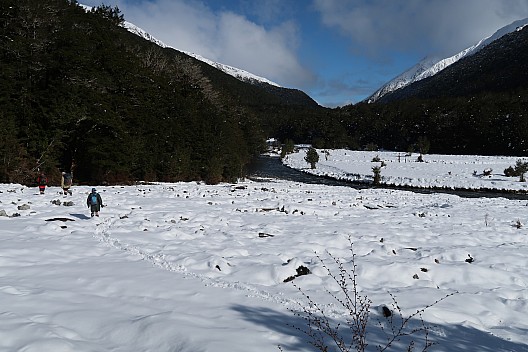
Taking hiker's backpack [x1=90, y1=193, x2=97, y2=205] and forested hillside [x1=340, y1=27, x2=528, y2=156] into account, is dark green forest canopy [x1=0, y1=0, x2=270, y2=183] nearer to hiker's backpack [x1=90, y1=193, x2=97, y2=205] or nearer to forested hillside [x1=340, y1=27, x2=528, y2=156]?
hiker's backpack [x1=90, y1=193, x2=97, y2=205]

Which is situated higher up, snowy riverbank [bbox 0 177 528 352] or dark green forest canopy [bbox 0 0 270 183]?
dark green forest canopy [bbox 0 0 270 183]

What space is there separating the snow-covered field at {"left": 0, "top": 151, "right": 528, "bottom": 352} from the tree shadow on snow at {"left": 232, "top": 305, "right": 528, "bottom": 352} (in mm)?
28

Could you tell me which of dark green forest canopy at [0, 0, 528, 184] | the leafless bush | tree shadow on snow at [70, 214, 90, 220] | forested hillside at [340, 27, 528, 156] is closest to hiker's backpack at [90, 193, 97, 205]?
tree shadow on snow at [70, 214, 90, 220]

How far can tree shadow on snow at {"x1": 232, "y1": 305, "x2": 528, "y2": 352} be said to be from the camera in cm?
459

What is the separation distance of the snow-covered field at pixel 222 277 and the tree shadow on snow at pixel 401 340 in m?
0.03

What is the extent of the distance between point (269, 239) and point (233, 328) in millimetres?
5982

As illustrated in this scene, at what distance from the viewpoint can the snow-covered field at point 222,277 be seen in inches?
176

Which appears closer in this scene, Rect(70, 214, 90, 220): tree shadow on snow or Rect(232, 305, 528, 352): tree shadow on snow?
Rect(232, 305, 528, 352): tree shadow on snow

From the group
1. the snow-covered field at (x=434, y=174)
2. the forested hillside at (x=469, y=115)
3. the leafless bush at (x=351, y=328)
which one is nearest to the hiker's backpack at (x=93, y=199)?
the leafless bush at (x=351, y=328)

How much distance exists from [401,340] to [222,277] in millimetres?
3696

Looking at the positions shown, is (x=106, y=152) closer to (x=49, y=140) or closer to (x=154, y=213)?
(x=49, y=140)

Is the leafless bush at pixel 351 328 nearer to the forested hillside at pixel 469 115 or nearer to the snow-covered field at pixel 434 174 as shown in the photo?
the snow-covered field at pixel 434 174

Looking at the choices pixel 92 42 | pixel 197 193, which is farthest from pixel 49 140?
pixel 197 193

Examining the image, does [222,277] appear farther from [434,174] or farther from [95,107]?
[434,174]
